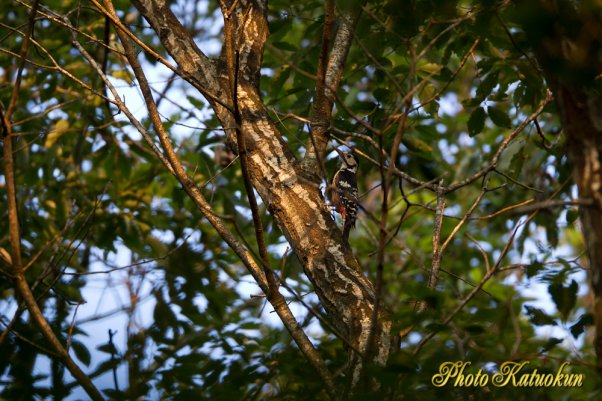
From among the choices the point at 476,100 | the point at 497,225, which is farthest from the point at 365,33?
the point at 497,225

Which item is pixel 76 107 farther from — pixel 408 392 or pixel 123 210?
pixel 408 392

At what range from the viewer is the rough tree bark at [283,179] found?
256 centimetres

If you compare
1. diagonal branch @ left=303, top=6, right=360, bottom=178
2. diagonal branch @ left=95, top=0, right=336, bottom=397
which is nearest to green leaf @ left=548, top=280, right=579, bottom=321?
diagonal branch @ left=95, top=0, right=336, bottom=397

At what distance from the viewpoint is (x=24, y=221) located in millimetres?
5203

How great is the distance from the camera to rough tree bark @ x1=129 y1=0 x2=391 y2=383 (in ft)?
8.39

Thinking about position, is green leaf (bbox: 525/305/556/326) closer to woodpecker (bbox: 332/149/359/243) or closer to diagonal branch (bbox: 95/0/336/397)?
diagonal branch (bbox: 95/0/336/397)

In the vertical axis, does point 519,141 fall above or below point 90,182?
below

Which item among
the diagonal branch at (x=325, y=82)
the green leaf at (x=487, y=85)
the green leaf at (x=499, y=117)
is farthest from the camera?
the green leaf at (x=499, y=117)

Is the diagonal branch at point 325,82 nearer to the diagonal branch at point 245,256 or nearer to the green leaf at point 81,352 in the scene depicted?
the diagonal branch at point 245,256

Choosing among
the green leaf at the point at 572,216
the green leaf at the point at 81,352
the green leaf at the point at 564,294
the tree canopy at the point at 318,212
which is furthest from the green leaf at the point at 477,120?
the green leaf at the point at 81,352

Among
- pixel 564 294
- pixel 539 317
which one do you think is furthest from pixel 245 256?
pixel 564 294

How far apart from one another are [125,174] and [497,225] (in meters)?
4.22

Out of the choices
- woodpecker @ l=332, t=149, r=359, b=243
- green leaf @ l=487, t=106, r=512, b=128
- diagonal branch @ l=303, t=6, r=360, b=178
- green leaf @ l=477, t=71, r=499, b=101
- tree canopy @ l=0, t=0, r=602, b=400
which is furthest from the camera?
A: woodpecker @ l=332, t=149, r=359, b=243

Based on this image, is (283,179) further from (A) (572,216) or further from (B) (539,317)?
(A) (572,216)
